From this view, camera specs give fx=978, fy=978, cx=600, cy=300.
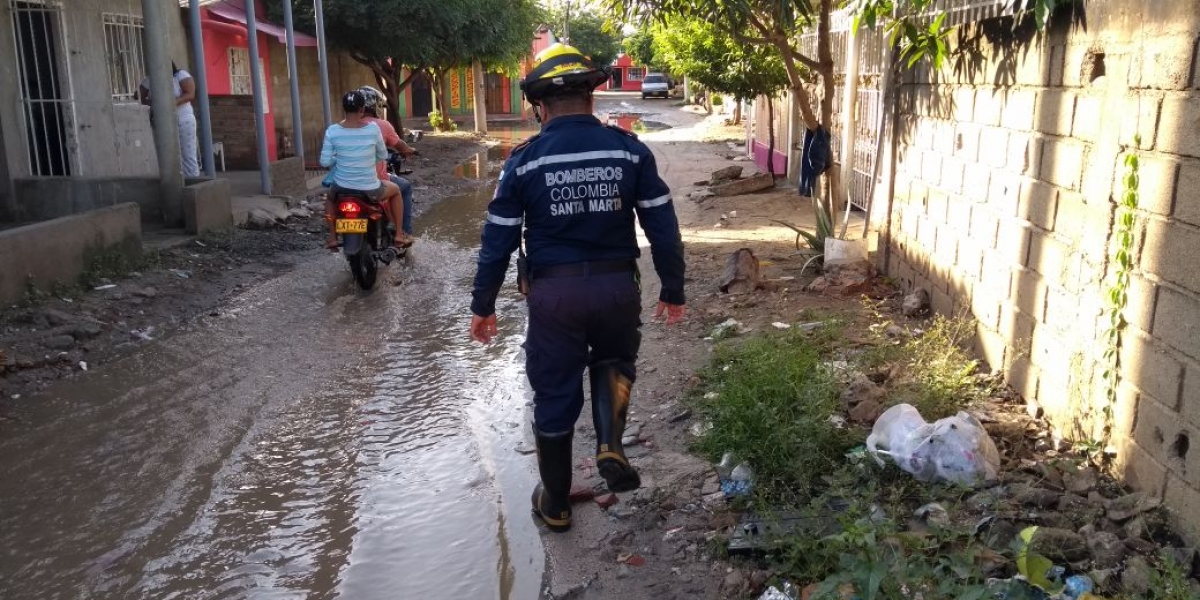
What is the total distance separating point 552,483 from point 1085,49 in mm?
3184

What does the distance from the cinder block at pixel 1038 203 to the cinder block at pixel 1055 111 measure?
28 centimetres

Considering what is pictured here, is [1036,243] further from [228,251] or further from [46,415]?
[228,251]

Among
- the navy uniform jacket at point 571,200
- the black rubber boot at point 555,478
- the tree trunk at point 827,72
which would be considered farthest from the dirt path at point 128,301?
the tree trunk at point 827,72

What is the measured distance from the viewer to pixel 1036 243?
5.02m

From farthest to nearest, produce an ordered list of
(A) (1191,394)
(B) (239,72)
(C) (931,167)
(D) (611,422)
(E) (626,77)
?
1. (E) (626,77)
2. (B) (239,72)
3. (C) (931,167)
4. (D) (611,422)
5. (A) (1191,394)

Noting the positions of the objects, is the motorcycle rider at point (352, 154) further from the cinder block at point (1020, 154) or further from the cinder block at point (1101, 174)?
the cinder block at point (1101, 174)

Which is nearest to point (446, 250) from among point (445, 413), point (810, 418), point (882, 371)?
point (445, 413)

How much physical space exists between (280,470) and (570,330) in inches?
73.6

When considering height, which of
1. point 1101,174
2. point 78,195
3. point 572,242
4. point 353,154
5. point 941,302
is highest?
point 1101,174

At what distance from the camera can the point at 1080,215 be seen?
4504mm

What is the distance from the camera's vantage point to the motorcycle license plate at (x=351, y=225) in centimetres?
816

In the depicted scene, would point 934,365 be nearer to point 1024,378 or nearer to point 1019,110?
point 1024,378

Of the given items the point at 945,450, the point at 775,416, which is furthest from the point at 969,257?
the point at 945,450

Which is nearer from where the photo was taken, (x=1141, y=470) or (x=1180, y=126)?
(x=1180, y=126)
